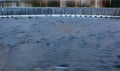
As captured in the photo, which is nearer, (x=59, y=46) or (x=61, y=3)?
(x=59, y=46)

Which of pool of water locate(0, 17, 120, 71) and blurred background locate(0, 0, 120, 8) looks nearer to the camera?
pool of water locate(0, 17, 120, 71)

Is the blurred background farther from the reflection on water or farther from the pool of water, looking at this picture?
→ the pool of water

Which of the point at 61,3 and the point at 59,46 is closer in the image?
the point at 59,46

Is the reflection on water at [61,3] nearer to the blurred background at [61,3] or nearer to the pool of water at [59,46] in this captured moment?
the blurred background at [61,3]

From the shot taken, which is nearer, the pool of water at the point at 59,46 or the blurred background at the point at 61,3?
the pool of water at the point at 59,46

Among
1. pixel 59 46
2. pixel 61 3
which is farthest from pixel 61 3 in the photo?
pixel 59 46

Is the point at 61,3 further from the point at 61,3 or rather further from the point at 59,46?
the point at 59,46

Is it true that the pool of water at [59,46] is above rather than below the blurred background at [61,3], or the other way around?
below

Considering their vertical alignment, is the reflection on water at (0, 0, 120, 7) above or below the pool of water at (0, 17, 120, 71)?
above

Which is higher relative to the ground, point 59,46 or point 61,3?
point 61,3

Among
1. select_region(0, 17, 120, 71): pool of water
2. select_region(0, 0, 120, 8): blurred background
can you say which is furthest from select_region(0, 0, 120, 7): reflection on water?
select_region(0, 17, 120, 71): pool of water

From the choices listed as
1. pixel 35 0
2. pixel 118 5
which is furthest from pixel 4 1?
pixel 118 5

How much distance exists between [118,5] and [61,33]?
288 inches

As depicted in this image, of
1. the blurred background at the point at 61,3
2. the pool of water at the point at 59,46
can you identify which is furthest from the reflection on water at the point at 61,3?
the pool of water at the point at 59,46
